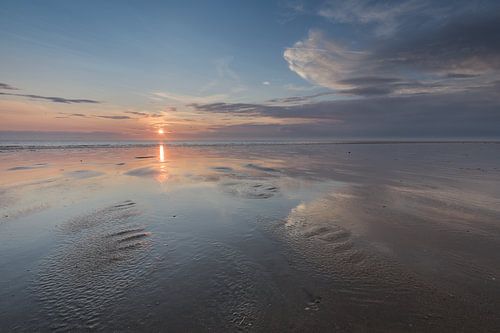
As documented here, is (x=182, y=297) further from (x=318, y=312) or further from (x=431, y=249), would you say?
(x=431, y=249)

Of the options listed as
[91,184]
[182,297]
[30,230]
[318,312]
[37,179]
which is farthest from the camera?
[37,179]

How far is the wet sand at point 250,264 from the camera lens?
14.5 ft

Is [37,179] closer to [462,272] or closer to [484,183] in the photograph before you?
[462,272]

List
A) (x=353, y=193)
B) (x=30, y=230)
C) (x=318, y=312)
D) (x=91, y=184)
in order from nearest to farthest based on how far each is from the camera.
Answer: (x=318, y=312) → (x=30, y=230) → (x=353, y=193) → (x=91, y=184)

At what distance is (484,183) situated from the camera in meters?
16.2

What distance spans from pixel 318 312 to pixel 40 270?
20.7ft

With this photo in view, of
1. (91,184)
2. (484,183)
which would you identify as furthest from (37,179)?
(484,183)

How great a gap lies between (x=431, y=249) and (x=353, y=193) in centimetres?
688

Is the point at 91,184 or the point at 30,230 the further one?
the point at 91,184

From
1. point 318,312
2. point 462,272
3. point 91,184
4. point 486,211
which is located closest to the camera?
point 318,312

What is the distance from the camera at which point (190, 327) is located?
13.8 ft

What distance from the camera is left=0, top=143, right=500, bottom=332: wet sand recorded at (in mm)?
4410

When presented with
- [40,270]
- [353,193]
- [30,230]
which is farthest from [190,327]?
[353,193]

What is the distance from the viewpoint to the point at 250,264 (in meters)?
6.22
